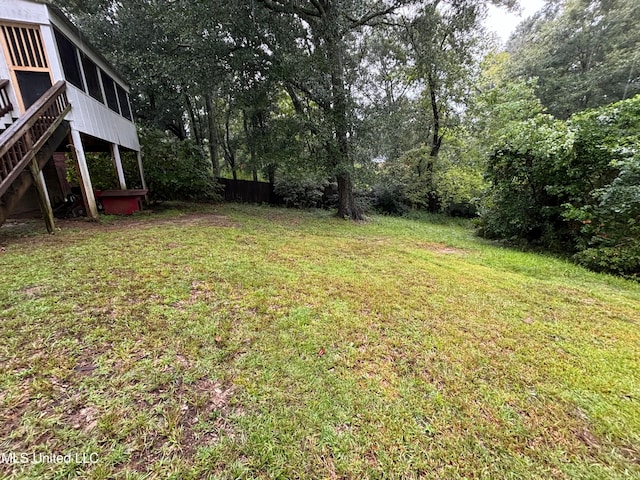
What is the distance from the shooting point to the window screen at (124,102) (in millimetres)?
7981

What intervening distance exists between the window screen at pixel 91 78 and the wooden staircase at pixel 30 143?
135cm

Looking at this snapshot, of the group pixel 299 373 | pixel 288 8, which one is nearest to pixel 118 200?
pixel 288 8

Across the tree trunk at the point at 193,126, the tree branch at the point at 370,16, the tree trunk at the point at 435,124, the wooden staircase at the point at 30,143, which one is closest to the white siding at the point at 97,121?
the wooden staircase at the point at 30,143

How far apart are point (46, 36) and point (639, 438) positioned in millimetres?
9156

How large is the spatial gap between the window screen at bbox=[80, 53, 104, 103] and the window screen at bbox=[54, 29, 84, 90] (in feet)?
0.90

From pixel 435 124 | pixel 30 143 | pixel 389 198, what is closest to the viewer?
pixel 30 143

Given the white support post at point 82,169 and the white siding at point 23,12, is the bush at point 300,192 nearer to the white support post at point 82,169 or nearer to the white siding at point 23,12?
the white support post at point 82,169

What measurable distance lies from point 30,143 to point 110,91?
4.28 metres

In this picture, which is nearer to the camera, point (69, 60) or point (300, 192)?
point (69, 60)

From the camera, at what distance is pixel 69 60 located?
5535 millimetres

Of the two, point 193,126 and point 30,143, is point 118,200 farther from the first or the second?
point 193,126

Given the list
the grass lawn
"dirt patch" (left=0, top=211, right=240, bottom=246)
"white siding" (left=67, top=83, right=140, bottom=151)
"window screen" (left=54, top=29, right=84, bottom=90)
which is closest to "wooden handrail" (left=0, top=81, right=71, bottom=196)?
"white siding" (left=67, top=83, right=140, bottom=151)

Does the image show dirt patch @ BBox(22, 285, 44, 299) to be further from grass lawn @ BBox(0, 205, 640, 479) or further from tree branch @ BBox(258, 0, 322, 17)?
tree branch @ BBox(258, 0, 322, 17)

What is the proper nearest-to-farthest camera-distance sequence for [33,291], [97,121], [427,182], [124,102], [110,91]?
[33,291], [97,121], [110,91], [124,102], [427,182]
